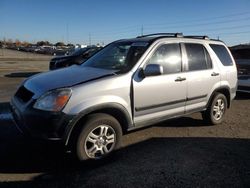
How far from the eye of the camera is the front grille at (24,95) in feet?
13.8

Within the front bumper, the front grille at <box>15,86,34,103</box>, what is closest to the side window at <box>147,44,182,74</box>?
the front bumper

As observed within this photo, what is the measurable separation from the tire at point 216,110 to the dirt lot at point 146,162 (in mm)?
314

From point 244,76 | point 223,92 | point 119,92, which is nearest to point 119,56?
point 119,92

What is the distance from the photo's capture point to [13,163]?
4293 mm

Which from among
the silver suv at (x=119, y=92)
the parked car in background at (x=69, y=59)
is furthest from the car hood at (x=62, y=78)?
the parked car in background at (x=69, y=59)

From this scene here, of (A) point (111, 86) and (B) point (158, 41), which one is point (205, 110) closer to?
(B) point (158, 41)

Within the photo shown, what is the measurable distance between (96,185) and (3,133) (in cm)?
262

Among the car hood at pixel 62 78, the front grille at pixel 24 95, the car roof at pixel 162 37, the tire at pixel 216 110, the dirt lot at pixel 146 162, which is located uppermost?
the car roof at pixel 162 37

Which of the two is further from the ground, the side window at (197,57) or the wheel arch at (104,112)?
the side window at (197,57)

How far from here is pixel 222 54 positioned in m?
6.41

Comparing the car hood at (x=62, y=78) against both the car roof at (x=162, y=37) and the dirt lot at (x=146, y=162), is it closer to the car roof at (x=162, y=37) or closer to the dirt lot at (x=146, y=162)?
the dirt lot at (x=146, y=162)

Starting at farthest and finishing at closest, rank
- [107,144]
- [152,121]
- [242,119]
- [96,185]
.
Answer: [242,119]
[152,121]
[107,144]
[96,185]

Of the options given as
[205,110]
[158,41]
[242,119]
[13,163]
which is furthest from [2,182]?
[242,119]

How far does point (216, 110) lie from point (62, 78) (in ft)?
11.6
